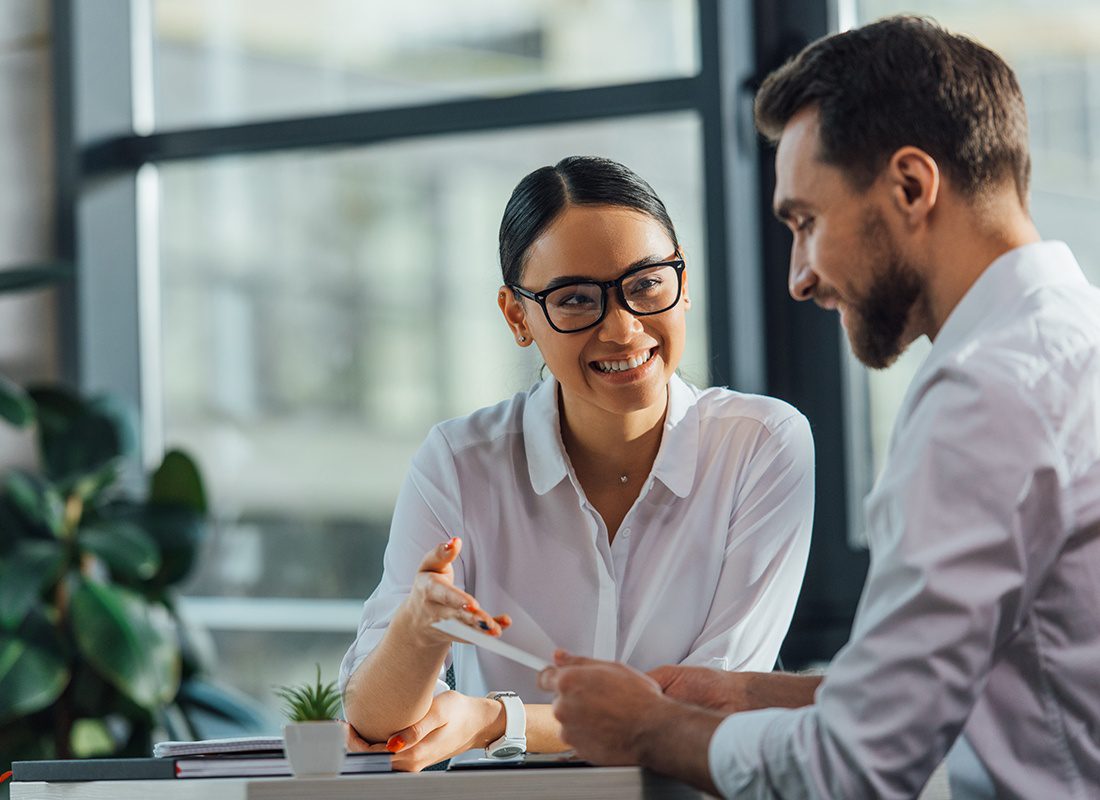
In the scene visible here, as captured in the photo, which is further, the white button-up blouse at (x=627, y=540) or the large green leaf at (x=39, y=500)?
the large green leaf at (x=39, y=500)

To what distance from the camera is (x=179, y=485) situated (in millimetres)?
3443

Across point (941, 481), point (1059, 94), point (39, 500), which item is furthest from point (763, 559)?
point (39, 500)

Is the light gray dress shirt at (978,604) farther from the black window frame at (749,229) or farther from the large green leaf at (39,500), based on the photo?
the large green leaf at (39,500)

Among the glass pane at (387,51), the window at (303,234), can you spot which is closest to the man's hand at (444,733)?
the window at (303,234)

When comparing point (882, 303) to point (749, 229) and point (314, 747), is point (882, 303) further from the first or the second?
point (749, 229)

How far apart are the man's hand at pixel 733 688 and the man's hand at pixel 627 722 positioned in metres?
0.23

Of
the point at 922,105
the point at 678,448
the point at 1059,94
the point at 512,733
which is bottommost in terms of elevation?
the point at 512,733

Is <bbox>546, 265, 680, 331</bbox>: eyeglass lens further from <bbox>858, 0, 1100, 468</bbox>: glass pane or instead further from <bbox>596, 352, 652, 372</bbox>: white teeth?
<bbox>858, 0, 1100, 468</bbox>: glass pane

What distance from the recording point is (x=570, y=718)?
1.34 meters

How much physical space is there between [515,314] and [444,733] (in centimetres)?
64

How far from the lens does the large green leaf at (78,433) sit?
3.38 m

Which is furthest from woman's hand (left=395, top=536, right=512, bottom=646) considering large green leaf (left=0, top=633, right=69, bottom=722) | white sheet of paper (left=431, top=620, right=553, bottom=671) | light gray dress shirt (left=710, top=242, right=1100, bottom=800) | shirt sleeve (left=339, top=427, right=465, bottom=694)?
large green leaf (left=0, top=633, right=69, bottom=722)

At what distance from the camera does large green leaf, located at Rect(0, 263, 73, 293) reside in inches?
134

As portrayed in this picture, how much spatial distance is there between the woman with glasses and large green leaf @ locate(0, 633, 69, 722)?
1425 mm
